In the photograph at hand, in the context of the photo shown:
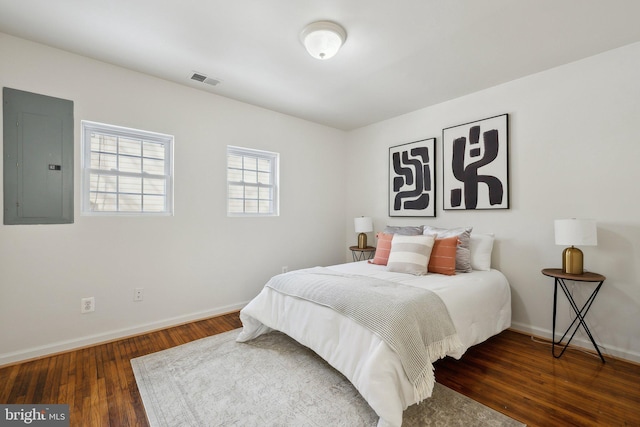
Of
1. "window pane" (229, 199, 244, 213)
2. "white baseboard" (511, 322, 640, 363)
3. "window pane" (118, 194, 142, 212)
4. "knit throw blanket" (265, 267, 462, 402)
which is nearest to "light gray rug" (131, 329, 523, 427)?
"knit throw blanket" (265, 267, 462, 402)

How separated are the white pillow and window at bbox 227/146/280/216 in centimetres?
240

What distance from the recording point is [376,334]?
161 centimetres

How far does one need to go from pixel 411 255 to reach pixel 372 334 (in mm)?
1183

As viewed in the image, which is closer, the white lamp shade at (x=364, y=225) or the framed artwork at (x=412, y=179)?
the framed artwork at (x=412, y=179)

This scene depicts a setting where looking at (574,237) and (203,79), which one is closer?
(574,237)

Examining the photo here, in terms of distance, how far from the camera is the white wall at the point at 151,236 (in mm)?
2238

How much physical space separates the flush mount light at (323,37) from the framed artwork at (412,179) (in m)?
1.88

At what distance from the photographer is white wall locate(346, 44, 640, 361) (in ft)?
7.41

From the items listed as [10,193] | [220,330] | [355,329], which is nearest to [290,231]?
[220,330]

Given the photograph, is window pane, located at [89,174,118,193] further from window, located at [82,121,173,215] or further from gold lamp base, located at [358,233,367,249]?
gold lamp base, located at [358,233,367,249]

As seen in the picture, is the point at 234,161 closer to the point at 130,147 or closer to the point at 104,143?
the point at 130,147

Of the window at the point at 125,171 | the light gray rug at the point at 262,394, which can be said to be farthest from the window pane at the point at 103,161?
the light gray rug at the point at 262,394

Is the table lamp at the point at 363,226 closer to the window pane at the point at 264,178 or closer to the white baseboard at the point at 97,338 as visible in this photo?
the window pane at the point at 264,178

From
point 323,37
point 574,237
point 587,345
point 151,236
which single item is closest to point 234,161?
point 151,236
